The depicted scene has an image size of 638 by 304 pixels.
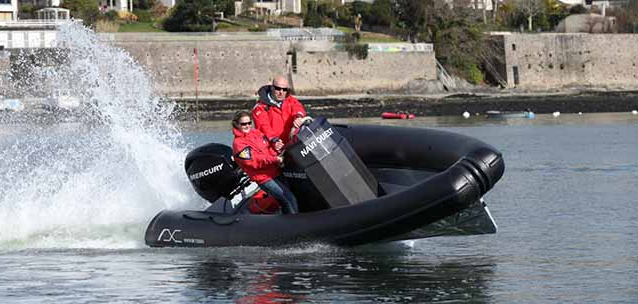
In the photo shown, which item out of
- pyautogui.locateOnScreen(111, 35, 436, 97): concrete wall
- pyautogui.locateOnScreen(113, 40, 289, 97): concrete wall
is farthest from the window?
pyautogui.locateOnScreen(113, 40, 289, 97): concrete wall

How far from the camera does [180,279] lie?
12.0 m

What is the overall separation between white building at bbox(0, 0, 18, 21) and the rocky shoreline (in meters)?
11.1

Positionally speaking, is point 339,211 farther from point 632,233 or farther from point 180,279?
point 632,233

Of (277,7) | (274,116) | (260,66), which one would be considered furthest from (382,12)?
(274,116)

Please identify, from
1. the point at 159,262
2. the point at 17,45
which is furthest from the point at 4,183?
the point at 17,45

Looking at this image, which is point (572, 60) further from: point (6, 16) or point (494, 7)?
point (6, 16)

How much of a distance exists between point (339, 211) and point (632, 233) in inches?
142

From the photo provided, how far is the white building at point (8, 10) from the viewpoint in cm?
6120

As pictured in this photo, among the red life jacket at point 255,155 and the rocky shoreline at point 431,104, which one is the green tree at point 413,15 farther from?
the red life jacket at point 255,155

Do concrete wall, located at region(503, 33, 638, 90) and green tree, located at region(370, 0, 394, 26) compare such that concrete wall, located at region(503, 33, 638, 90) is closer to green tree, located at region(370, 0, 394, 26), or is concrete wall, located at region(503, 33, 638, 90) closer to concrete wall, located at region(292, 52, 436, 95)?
concrete wall, located at region(292, 52, 436, 95)

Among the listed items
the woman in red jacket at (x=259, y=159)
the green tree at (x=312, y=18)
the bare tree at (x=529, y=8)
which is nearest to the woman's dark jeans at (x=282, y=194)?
the woman in red jacket at (x=259, y=159)

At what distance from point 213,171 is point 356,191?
4.90 feet

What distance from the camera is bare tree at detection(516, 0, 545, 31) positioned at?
70.3 meters

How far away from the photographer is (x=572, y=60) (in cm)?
6488
